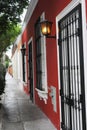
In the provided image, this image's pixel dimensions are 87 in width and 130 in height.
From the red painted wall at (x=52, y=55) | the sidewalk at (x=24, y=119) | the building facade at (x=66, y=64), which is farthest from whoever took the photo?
the sidewalk at (x=24, y=119)

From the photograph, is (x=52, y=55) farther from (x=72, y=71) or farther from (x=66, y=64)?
(x=72, y=71)

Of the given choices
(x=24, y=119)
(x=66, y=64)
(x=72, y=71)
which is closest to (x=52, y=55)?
(x=66, y=64)

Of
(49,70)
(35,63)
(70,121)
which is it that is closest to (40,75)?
(35,63)

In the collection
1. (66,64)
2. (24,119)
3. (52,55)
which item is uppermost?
(52,55)

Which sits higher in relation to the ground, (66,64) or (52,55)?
(52,55)

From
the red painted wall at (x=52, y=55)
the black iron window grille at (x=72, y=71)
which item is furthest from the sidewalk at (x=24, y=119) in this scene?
the black iron window grille at (x=72, y=71)

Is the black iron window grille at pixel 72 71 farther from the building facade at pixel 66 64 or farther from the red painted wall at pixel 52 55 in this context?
the red painted wall at pixel 52 55

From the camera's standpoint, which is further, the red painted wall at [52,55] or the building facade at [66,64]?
the red painted wall at [52,55]

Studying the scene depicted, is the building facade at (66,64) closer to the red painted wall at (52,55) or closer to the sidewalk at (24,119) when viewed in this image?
the red painted wall at (52,55)

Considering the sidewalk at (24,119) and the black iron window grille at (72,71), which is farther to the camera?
the sidewalk at (24,119)

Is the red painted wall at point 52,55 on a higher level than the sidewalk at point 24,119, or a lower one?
higher

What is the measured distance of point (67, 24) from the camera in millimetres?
5535

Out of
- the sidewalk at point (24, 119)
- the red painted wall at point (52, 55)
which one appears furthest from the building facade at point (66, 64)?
the sidewalk at point (24, 119)

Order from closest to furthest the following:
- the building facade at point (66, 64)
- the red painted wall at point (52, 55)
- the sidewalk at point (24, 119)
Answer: the building facade at point (66, 64) < the red painted wall at point (52, 55) < the sidewalk at point (24, 119)
